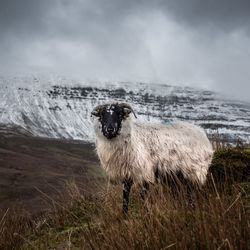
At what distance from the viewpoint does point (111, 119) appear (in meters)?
5.32

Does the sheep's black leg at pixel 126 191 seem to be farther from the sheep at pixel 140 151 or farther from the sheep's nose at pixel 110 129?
the sheep's nose at pixel 110 129

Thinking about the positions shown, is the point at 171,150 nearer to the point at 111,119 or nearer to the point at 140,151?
the point at 140,151

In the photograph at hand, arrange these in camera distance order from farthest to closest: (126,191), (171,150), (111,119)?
(171,150) < (111,119) < (126,191)

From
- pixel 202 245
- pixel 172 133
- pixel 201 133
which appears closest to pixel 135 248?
pixel 202 245

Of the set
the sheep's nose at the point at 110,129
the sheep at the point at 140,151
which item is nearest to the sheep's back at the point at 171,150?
the sheep at the point at 140,151

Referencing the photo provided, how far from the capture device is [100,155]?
5812 mm

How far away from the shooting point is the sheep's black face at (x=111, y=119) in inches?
206

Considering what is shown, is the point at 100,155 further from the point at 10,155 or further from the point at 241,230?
the point at 10,155

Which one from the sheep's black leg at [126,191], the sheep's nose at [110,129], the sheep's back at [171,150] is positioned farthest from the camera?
the sheep's back at [171,150]

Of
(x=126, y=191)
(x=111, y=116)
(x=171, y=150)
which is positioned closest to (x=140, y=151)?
(x=171, y=150)

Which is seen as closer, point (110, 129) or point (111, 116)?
point (110, 129)

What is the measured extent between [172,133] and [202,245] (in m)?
4.14

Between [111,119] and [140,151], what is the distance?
1020mm

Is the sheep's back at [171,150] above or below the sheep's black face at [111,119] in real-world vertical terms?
below
